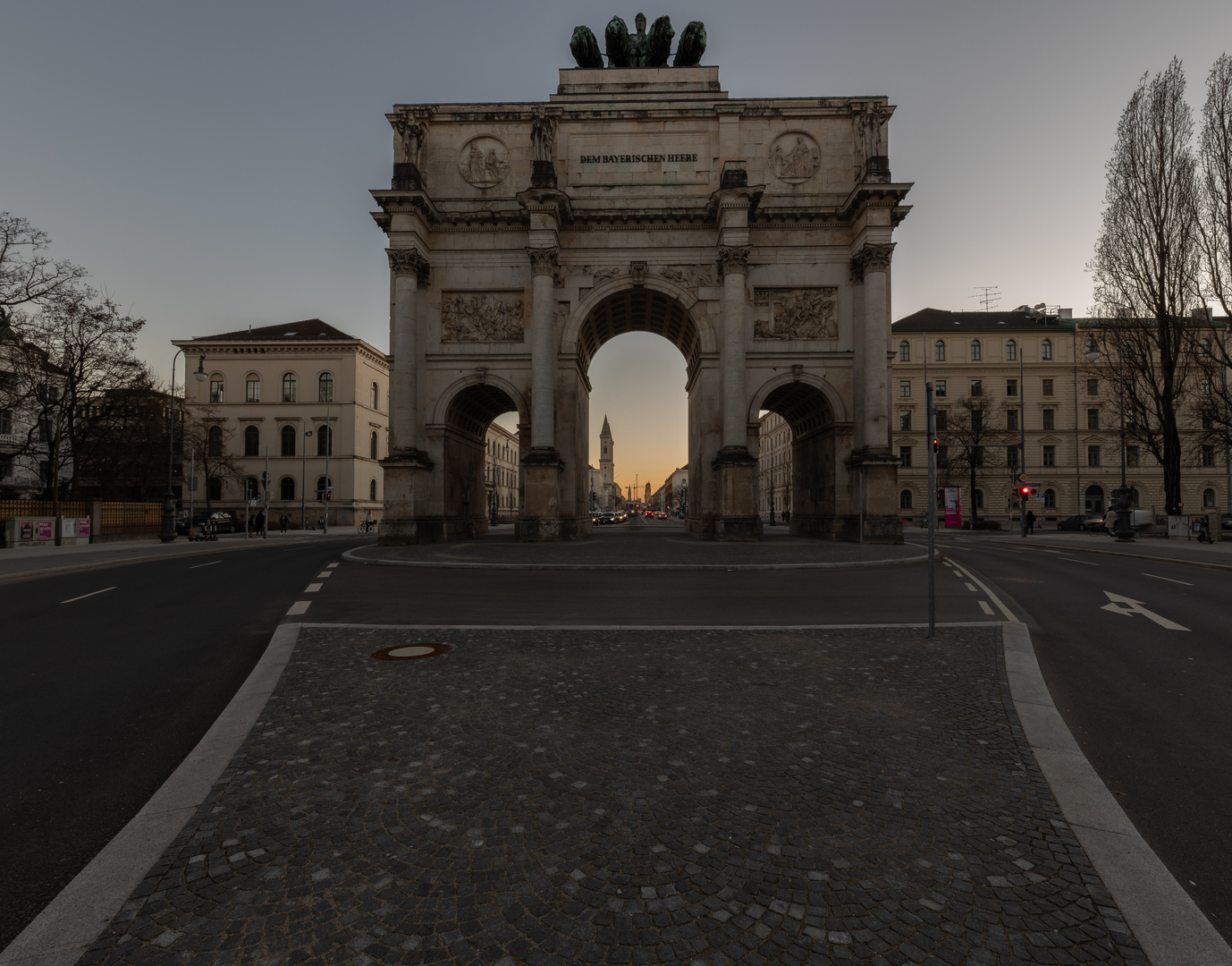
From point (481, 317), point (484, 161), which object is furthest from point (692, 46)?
point (481, 317)

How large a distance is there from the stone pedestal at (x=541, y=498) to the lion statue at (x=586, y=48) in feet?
72.4

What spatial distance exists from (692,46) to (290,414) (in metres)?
48.0

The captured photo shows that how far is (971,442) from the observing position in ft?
174

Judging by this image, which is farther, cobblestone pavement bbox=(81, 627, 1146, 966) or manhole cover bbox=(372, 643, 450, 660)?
manhole cover bbox=(372, 643, 450, 660)

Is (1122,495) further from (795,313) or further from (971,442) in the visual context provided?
(795,313)

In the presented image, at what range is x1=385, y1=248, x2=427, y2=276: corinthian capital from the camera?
27125mm

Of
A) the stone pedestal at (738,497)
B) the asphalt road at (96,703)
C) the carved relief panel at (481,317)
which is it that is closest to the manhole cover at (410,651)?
the asphalt road at (96,703)

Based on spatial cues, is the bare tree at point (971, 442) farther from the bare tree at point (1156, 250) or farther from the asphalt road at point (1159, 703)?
the asphalt road at point (1159, 703)

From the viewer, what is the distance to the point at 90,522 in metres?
29.5

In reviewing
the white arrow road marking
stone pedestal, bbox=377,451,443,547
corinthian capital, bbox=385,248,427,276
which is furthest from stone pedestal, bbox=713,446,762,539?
corinthian capital, bbox=385,248,427,276

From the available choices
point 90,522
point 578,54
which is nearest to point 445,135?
point 578,54

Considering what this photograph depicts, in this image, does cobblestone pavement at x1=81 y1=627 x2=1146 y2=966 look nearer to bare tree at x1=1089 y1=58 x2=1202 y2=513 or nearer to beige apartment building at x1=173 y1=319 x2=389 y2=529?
bare tree at x1=1089 y1=58 x2=1202 y2=513

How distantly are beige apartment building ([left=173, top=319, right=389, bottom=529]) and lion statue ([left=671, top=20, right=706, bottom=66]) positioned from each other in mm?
40133

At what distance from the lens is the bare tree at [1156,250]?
99.9 ft
